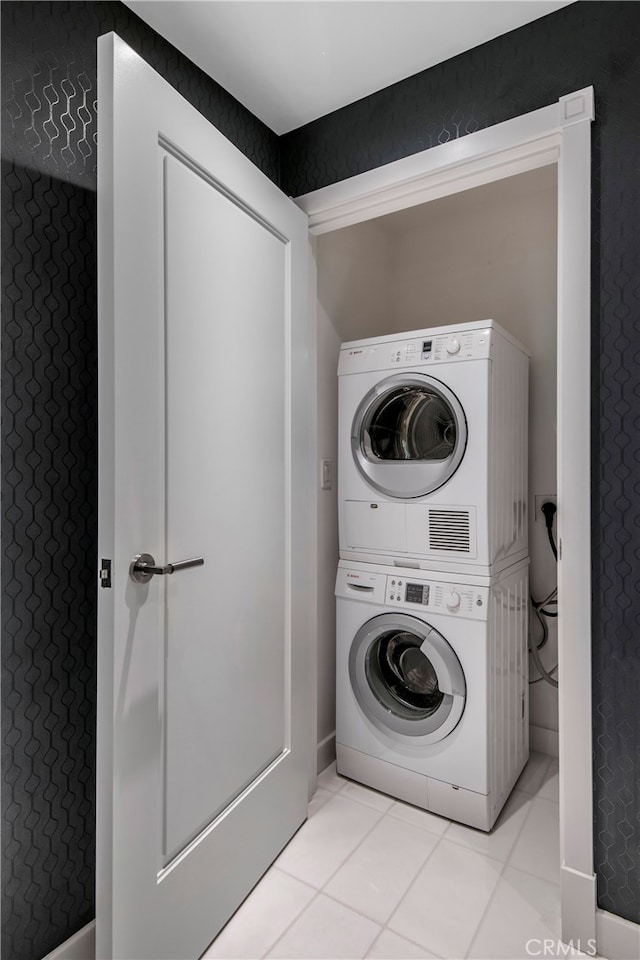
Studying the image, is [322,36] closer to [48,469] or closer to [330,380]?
[330,380]

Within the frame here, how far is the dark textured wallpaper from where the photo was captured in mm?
1133

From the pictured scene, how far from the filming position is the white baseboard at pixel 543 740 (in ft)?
7.48

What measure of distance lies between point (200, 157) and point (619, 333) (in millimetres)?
1157

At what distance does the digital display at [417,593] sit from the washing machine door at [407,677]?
0.07 metres

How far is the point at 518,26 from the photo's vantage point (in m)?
1.47

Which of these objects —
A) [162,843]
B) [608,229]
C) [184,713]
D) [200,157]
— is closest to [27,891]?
[162,843]

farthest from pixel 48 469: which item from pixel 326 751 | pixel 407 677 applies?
pixel 326 751

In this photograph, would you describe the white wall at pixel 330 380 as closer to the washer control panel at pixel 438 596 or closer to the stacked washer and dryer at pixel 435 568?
the stacked washer and dryer at pixel 435 568

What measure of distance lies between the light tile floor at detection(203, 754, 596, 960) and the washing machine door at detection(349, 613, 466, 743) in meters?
0.33

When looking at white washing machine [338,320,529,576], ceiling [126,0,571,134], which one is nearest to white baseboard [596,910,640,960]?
white washing machine [338,320,529,576]

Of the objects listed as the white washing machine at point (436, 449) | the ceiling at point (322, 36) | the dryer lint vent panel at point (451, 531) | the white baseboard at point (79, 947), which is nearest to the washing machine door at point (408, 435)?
the white washing machine at point (436, 449)

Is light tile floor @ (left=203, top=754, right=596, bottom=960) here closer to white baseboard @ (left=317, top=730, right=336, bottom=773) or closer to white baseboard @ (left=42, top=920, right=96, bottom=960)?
white baseboard @ (left=317, top=730, right=336, bottom=773)

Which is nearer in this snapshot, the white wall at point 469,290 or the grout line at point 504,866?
the grout line at point 504,866

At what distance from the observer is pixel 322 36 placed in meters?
1.48
